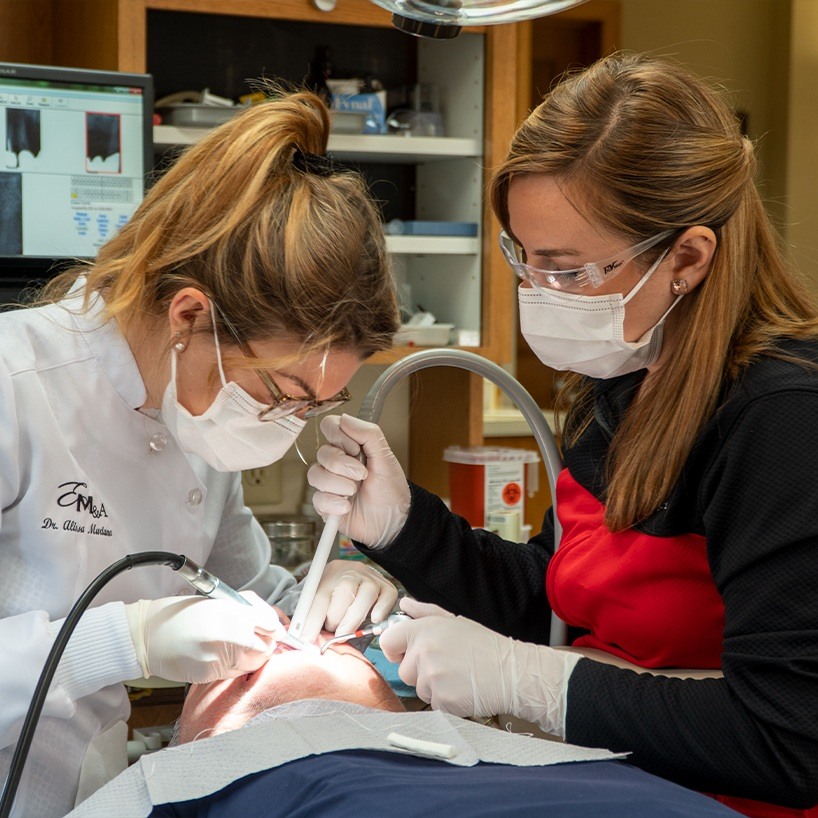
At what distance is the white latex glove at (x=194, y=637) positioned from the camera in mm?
1273

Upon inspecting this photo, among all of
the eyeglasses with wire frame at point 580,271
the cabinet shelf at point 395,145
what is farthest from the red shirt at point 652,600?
the cabinet shelf at point 395,145

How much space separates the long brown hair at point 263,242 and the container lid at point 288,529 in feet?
4.34

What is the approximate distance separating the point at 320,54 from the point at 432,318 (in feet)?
2.37

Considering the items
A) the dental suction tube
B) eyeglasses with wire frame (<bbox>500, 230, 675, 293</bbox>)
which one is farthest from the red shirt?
the dental suction tube

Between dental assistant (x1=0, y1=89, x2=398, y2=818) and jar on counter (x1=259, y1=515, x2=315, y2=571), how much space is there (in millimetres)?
1125

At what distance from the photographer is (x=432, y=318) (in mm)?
2662

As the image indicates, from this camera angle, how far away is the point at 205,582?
1294 mm

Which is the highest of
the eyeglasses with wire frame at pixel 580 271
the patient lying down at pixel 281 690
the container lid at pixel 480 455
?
the eyeglasses with wire frame at pixel 580 271

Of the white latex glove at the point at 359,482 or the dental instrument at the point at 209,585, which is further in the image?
the white latex glove at the point at 359,482

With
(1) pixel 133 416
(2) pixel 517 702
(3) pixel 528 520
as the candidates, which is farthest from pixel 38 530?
(3) pixel 528 520

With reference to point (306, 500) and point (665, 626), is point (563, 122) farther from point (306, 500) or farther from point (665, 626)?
point (306, 500)

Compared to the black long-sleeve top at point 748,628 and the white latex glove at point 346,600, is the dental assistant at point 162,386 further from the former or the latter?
the black long-sleeve top at point 748,628

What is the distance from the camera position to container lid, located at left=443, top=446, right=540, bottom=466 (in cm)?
260

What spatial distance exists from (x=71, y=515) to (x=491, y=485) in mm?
1432
